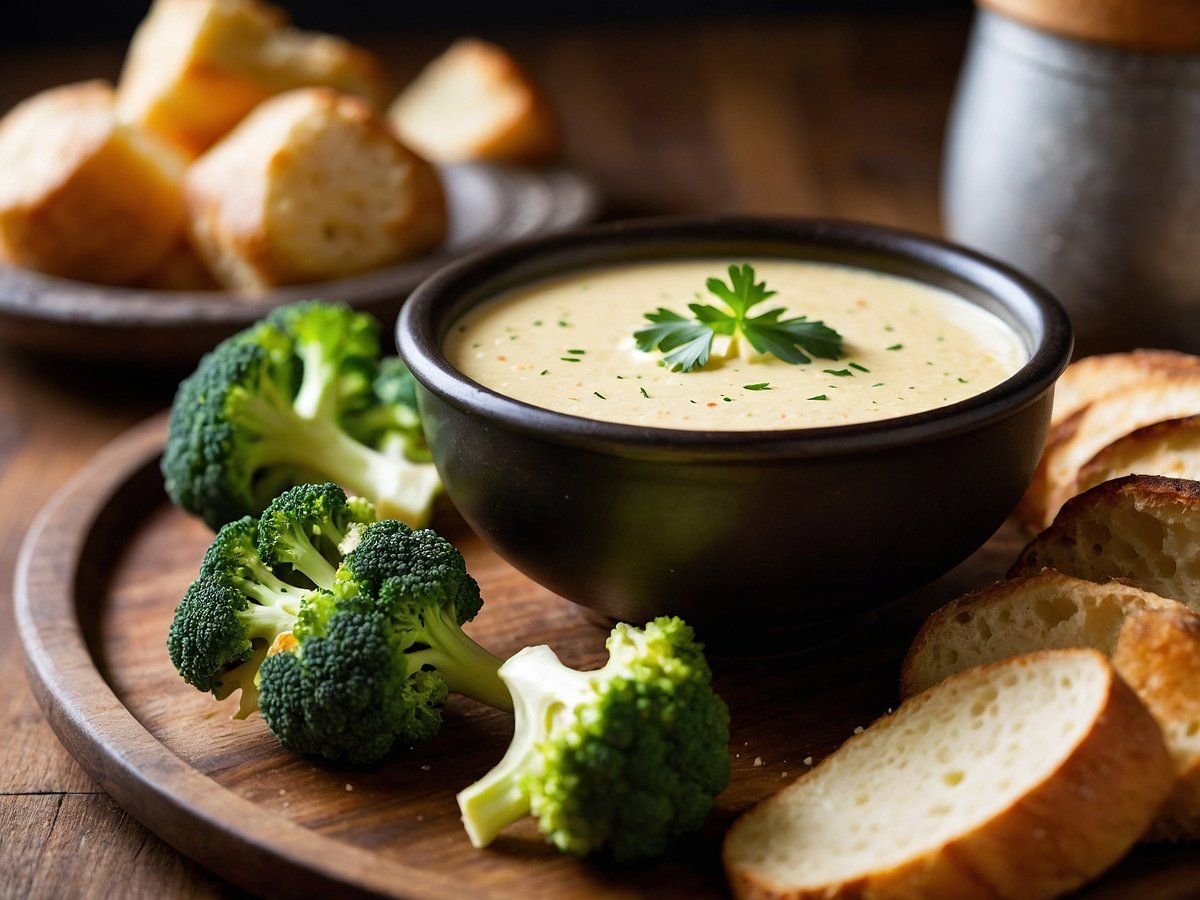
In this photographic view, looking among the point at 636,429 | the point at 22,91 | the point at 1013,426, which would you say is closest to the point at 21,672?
the point at 636,429

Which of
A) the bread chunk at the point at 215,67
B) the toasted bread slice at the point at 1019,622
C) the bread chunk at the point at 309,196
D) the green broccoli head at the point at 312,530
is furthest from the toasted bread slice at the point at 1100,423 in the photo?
the bread chunk at the point at 215,67

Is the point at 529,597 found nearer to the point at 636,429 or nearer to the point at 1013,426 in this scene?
the point at 636,429

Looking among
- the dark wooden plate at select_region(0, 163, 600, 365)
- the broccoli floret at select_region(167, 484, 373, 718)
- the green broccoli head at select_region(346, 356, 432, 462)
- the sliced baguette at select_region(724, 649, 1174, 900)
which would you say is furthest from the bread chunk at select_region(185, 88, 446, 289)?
the sliced baguette at select_region(724, 649, 1174, 900)

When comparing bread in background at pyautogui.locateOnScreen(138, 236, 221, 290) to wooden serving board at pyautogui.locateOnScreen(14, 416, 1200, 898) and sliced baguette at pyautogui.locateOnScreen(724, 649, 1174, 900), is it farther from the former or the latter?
sliced baguette at pyautogui.locateOnScreen(724, 649, 1174, 900)

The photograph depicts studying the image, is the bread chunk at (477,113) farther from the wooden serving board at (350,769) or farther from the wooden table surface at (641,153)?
the wooden serving board at (350,769)

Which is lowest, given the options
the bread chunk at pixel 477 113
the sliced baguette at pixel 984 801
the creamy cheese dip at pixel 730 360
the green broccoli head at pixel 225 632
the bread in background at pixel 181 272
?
the bread in background at pixel 181 272

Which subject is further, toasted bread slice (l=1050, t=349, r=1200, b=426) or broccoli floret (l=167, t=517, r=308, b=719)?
toasted bread slice (l=1050, t=349, r=1200, b=426)
